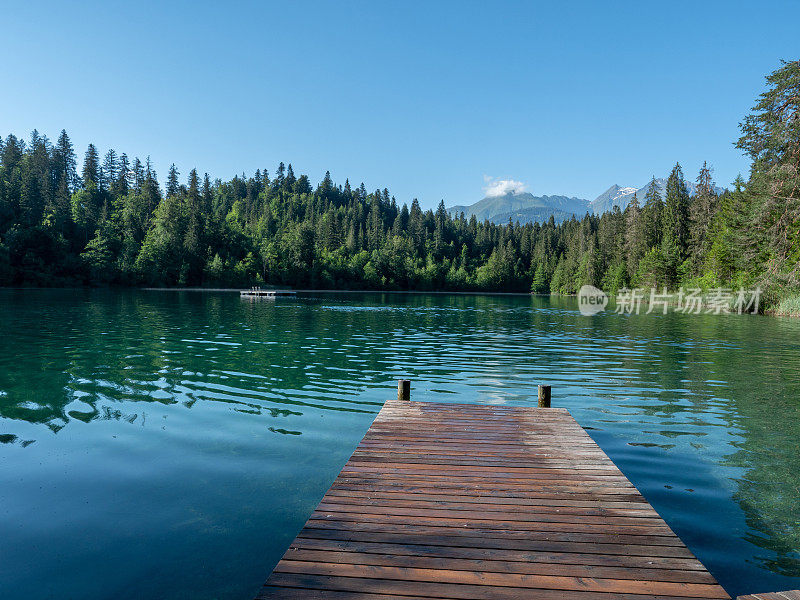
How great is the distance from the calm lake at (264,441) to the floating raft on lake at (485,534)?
4.08 feet

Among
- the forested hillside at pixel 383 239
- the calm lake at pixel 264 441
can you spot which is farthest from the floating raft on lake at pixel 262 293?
the calm lake at pixel 264 441

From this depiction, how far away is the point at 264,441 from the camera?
9766 mm

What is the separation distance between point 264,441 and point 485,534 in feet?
20.3

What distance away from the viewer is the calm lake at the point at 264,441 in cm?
570

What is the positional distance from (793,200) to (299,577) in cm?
4973

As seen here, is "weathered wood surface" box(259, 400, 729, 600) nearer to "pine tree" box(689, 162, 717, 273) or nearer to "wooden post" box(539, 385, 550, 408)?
"wooden post" box(539, 385, 550, 408)

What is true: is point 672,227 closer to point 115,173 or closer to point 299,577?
point 299,577

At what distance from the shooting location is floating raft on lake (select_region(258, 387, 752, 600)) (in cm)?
386

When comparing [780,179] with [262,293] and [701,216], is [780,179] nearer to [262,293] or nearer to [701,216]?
[701,216]

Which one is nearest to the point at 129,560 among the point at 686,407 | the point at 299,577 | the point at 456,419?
the point at 299,577

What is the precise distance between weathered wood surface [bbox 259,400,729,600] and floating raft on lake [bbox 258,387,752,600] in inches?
0.5

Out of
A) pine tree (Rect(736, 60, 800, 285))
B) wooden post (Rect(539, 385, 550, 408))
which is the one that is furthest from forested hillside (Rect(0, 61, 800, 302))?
wooden post (Rect(539, 385, 550, 408))

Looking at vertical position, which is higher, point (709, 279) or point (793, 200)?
point (793, 200)

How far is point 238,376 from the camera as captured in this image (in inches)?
647
